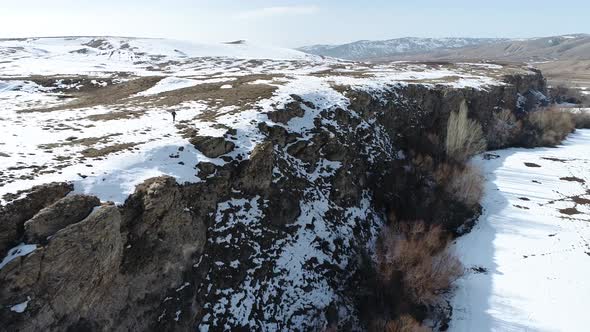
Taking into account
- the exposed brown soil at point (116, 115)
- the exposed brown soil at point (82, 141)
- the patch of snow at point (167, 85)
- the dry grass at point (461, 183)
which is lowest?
the dry grass at point (461, 183)

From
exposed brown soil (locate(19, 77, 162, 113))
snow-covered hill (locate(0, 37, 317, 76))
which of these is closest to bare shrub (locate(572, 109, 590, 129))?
snow-covered hill (locate(0, 37, 317, 76))

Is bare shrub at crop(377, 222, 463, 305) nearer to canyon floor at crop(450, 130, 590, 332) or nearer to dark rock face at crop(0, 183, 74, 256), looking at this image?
canyon floor at crop(450, 130, 590, 332)

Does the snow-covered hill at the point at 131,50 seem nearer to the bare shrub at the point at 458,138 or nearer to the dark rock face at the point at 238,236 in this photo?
the bare shrub at the point at 458,138

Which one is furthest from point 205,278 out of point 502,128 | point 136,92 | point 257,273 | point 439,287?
point 502,128

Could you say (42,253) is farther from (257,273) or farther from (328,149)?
(328,149)

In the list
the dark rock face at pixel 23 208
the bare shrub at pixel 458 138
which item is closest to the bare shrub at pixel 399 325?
the dark rock face at pixel 23 208
